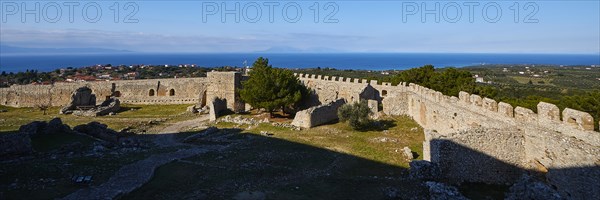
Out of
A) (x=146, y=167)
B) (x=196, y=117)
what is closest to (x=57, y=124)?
(x=146, y=167)

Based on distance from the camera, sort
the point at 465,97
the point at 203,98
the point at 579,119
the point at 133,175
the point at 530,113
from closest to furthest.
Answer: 1. the point at 579,119
2. the point at 133,175
3. the point at 530,113
4. the point at 465,97
5. the point at 203,98

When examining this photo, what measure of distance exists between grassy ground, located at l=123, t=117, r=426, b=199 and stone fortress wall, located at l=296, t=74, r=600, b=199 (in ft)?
5.95

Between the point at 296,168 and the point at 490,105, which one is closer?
the point at 296,168

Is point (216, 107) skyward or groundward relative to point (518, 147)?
skyward

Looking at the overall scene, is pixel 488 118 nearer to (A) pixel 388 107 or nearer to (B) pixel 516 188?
(B) pixel 516 188

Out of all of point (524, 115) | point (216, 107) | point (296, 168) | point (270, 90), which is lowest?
point (296, 168)

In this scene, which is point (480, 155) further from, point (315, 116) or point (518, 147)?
point (315, 116)

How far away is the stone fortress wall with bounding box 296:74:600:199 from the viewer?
35.9ft

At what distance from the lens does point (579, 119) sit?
36.4 feet

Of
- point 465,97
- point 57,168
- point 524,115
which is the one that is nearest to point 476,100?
point 465,97

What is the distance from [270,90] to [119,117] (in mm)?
11962

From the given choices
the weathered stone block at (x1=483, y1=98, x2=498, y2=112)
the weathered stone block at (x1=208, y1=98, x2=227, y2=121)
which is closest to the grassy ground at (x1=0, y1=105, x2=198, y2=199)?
the weathered stone block at (x1=208, y1=98, x2=227, y2=121)

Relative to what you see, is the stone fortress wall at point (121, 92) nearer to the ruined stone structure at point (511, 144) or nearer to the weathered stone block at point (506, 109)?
the ruined stone structure at point (511, 144)

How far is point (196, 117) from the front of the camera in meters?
31.3
